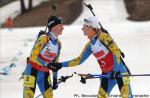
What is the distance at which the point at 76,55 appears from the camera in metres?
18.0

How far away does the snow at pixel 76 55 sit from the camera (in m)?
11.6

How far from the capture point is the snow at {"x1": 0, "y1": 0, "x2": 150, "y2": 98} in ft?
38.0

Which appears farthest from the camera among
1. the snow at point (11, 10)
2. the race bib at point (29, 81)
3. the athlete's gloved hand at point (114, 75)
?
the snow at point (11, 10)

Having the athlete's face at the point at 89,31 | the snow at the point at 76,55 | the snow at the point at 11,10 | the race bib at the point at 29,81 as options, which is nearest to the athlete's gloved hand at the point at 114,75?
the athlete's face at the point at 89,31

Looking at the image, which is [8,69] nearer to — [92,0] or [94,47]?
[94,47]

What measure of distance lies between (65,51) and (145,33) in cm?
506

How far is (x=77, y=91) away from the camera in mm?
11273

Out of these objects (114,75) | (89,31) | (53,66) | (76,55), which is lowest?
(114,75)

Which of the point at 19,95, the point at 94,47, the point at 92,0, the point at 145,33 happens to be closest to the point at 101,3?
the point at 92,0

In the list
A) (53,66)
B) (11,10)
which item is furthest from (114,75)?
(11,10)

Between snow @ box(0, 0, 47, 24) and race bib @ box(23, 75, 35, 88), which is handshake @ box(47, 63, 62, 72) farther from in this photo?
snow @ box(0, 0, 47, 24)

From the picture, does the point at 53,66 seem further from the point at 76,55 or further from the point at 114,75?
the point at 76,55

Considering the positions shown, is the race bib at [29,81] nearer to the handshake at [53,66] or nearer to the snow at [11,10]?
the handshake at [53,66]

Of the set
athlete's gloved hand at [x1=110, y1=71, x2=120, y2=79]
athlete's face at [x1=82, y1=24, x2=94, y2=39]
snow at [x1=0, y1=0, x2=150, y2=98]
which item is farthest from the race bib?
snow at [x1=0, y1=0, x2=150, y2=98]
